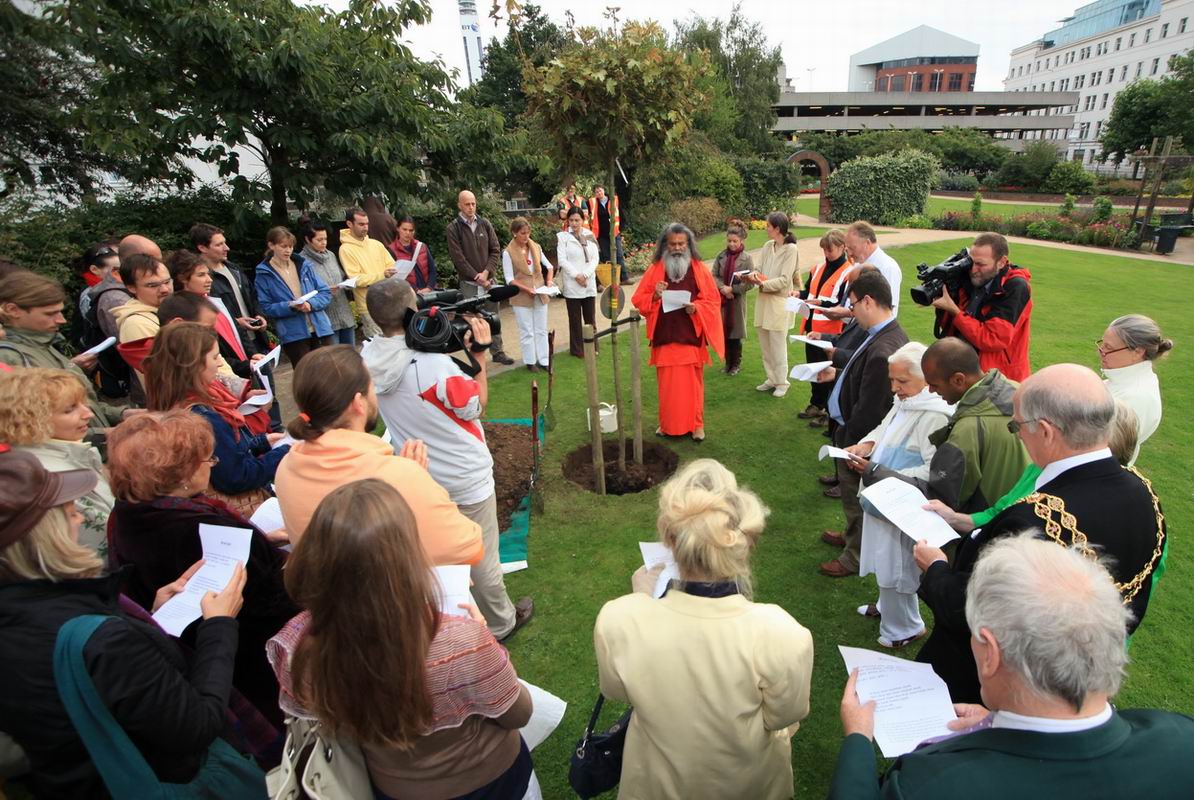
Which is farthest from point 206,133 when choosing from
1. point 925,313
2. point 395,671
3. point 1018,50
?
point 1018,50

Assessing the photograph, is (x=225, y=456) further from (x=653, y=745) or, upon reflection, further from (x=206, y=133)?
(x=206, y=133)

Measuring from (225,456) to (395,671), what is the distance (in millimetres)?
2082

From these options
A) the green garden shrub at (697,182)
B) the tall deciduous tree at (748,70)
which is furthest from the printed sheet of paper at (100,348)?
the tall deciduous tree at (748,70)

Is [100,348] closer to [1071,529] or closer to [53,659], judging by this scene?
[53,659]

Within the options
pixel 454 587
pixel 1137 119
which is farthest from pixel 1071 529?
pixel 1137 119

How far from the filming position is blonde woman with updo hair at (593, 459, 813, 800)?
1777mm

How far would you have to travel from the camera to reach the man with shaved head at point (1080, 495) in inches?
80.5

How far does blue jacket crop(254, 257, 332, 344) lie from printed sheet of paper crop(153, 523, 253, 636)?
4.89 m

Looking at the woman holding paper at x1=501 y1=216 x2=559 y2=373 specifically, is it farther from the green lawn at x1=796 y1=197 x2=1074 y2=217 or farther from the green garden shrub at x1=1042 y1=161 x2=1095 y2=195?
the green garden shrub at x1=1042 y1=161 x2=1095 y2=195

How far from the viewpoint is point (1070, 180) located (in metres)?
38.6

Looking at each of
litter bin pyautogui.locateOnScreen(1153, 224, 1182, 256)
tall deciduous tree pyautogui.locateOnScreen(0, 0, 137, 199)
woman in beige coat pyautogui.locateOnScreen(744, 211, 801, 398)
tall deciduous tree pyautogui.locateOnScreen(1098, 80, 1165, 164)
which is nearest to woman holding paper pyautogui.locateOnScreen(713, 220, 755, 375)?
woman in beige coat pyautogui.locateOnScreen(744, 211, 801, 398)

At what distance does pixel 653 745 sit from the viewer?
6.35 ft

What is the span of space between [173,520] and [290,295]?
4.90 meters

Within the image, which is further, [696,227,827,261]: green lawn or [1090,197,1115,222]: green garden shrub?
[1090,197,1115,222]: green garden shrub
